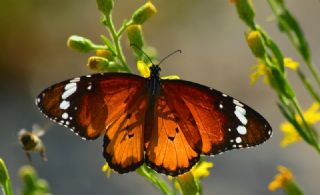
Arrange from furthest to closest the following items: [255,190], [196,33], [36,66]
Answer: [196,33], [36,66], [255,190]

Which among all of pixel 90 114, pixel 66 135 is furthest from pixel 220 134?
pixel 66 135

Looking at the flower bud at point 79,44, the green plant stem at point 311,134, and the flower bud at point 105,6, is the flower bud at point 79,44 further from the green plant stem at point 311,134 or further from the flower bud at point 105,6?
the green plant stem at point 311,134

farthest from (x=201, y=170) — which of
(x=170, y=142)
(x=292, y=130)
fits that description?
(x=292, y=130)

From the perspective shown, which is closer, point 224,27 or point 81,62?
point 81,62

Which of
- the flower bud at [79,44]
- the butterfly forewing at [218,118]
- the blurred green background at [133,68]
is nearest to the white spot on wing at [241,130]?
the butterfly forewing at [218,118]

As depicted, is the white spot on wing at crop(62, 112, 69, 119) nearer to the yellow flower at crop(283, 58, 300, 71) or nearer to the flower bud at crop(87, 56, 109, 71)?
the flower bud at crop(87, 56, 109, 71)

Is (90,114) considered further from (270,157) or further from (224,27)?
(224,27)
